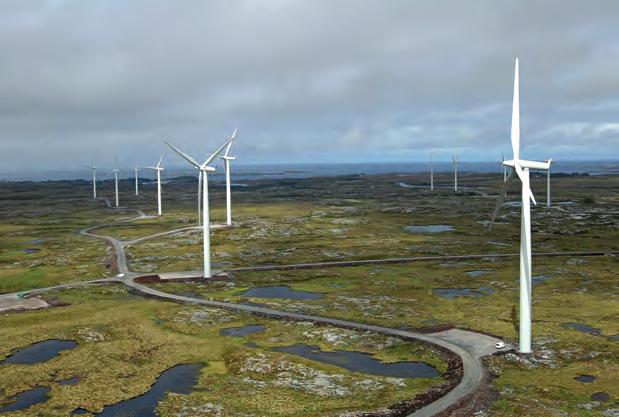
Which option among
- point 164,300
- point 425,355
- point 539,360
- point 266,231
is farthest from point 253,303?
point 266,231

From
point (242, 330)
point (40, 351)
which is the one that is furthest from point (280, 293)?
Result: point (40, 351)

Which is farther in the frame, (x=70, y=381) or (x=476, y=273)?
(x=476, y=273)

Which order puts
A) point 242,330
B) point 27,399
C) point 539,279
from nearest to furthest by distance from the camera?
point 27,399 < point 242,330 < point 539,279

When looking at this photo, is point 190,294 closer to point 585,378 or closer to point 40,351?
point 40,351

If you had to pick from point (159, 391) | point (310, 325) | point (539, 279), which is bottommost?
point (159, 391)

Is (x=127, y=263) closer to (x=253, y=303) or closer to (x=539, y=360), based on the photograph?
(x=253, y=303)

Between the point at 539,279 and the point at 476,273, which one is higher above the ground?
the point at 539,279

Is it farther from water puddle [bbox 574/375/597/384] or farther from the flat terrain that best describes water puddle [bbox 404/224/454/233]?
water puddle [bbox 574/375/597/384]

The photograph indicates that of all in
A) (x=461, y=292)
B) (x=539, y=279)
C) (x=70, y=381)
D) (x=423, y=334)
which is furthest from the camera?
(x=539, y=279)

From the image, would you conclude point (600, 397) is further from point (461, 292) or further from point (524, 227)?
point (461, 292)
